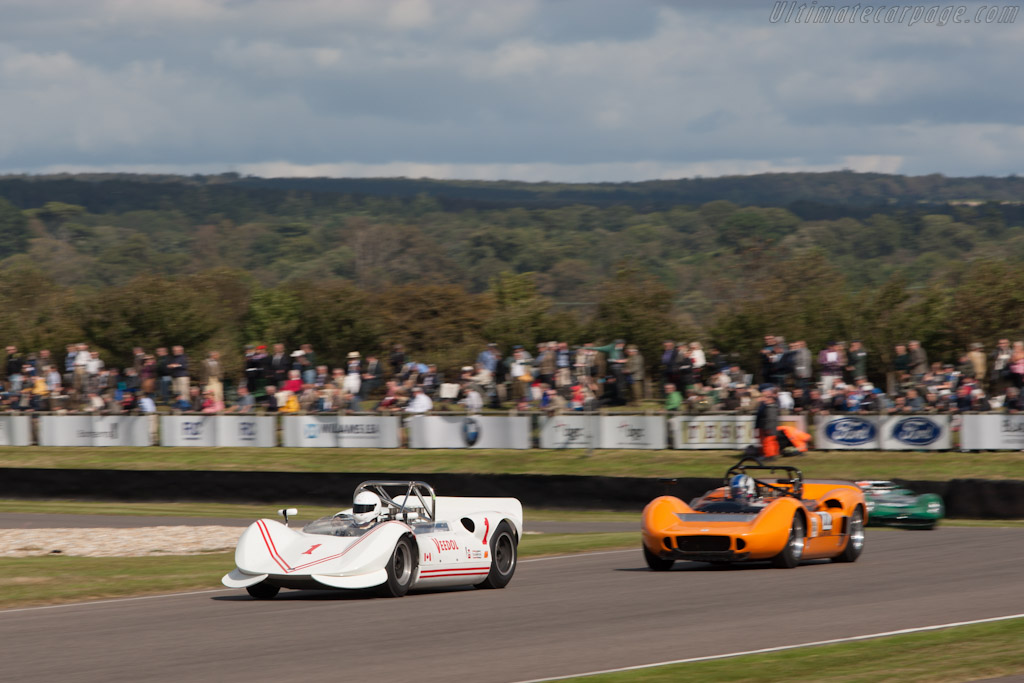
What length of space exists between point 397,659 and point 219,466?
19538 mm

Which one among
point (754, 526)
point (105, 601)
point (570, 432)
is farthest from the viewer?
point (570, 432)

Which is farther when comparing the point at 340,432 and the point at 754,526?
the point at 340,432

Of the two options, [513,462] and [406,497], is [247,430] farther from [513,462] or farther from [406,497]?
[406,497]

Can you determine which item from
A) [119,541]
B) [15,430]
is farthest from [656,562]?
[15,430]


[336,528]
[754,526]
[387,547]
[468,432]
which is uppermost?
[468,432]

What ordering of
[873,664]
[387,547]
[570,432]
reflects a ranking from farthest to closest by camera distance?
1. [570,432]
2. [387,547]
3. [873,664]

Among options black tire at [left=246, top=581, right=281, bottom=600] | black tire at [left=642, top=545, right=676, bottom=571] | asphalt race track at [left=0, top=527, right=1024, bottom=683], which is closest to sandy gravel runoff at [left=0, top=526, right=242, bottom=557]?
asphalt race track at [left=0, top=527, right=1024, bottom=683]

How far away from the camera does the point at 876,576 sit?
12.9 meters

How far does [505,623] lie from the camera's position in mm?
9992

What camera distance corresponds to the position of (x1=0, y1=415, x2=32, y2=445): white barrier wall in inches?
1170

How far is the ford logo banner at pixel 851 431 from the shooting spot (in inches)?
952

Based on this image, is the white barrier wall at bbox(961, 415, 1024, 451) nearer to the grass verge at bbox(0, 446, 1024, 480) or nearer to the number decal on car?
the grass verge at bbox(0, 446, 1024, 480)

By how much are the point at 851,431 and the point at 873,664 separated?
663 inches

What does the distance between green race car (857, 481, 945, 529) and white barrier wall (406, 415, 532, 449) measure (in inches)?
333
